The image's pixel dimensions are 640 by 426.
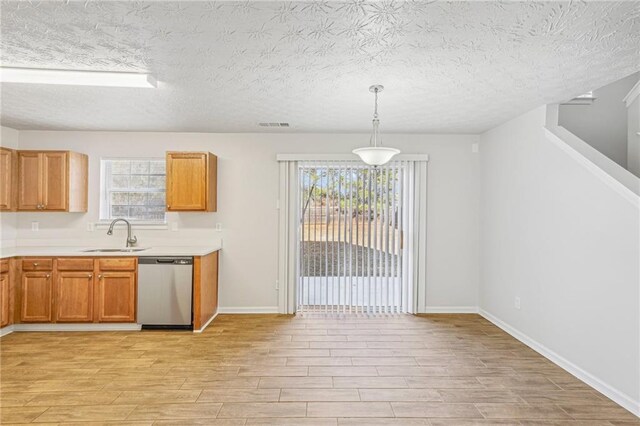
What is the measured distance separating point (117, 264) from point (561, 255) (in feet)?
15.3

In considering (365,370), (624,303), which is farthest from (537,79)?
(365,370)

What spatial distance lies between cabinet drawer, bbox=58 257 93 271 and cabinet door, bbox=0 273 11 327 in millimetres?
518

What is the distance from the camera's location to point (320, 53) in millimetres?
2500

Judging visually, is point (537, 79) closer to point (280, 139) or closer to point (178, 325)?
point (280, 139)

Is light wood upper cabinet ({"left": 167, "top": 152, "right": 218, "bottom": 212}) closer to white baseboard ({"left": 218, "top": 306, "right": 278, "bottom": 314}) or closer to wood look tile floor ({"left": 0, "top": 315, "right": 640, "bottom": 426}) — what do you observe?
white baseboard ({"left": 218, "top": 306, "right": 278, "bottom": 314})

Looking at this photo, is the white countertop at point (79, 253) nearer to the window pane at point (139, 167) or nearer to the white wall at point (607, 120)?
the window pane at point (139, 167)

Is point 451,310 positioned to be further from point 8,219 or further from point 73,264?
point 8,219

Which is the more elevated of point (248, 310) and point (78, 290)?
point (78, 290)

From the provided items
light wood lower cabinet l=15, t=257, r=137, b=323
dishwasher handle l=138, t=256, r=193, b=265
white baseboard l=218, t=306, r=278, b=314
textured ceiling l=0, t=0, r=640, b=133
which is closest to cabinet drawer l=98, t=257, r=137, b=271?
light wood lower cabinet l=15, t=257, r=137, b=323

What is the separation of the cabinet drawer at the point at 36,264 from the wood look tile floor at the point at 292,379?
747 mm

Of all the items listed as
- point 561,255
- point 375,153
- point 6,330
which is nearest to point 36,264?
point 6,330

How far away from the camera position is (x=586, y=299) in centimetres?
308

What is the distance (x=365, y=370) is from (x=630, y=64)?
10.2 ft

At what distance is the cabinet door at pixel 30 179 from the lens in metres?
4.64
